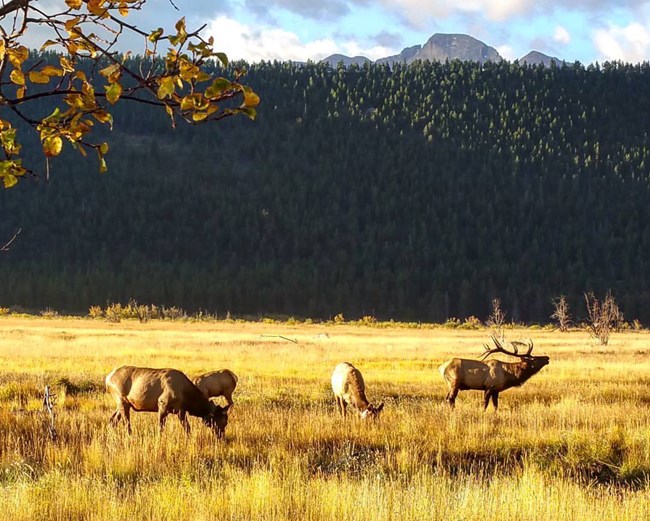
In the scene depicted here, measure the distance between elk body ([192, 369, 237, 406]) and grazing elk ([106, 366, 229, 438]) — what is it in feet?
10.1

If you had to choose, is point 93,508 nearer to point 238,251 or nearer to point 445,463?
point 445,463

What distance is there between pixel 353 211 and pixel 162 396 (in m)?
145

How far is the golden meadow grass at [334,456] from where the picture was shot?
6.46 metres

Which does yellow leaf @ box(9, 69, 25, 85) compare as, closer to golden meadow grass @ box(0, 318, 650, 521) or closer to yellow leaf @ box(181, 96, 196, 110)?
yellow leaf @ box(181, 96, 196, 110)

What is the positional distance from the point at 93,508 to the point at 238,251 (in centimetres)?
13564

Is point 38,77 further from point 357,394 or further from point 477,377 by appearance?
point 477,377

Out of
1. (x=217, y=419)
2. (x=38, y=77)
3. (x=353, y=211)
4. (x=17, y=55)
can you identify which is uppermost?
(x=353, y=211)

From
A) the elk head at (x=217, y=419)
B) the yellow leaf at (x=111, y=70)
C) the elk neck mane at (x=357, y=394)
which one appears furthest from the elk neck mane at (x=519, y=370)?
the yellow leaf at (x=111, y=70)

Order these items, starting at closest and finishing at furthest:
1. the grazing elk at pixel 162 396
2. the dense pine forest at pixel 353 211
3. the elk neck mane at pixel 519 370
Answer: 1. the grazing elk at pixel 162 396
2. the elk neck mane at pixel 519 370
3. the dense pine forest at pixel 353 211

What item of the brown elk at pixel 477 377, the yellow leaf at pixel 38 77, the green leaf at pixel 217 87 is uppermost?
the yellow leaf at pixel 38 77

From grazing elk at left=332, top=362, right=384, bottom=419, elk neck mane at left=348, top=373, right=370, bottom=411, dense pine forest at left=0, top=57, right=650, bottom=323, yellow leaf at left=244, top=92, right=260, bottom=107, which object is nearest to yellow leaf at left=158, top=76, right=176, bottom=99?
yellow leaf at left=244, top=92, right=260, bottom=107

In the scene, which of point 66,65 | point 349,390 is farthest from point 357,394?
point 66,65

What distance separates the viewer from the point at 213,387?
13867 mm

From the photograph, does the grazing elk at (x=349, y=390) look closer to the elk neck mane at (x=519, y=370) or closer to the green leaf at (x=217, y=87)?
the elk neck mane at (x=519, y=370)
